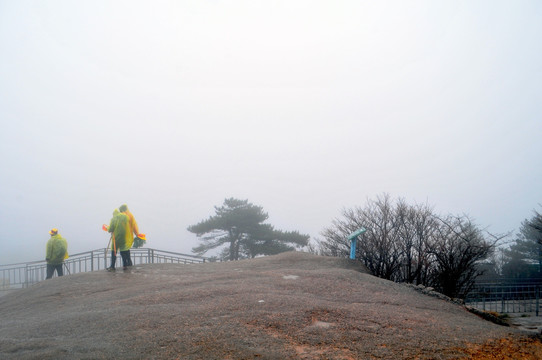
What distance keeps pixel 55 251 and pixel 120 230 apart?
3.10 meters

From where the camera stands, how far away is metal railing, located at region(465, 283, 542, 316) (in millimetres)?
14258

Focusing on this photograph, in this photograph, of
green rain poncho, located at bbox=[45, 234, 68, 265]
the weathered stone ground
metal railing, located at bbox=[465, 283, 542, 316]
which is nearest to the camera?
the weathered stone ground

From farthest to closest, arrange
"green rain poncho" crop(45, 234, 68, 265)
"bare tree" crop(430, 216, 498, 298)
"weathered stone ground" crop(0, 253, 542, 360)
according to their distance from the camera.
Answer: "green rain poncho" crop(45, 234, 68, 265) < "bare tree" crop(430, 216, 498, 298) < "weathered stone ground" crop(0, 253, 542, 360)

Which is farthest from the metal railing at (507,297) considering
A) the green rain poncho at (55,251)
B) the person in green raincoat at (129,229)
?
the green rain poncho at (55,251)

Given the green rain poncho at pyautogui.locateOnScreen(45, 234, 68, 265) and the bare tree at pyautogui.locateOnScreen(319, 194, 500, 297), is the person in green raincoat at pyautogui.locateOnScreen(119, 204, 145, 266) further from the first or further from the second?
the bare tree at pyautogui.locateOnScreen(319, 194, 500, 297)

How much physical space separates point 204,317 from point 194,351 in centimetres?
124

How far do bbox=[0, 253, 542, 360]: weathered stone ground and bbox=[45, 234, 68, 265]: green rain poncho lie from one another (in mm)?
4586

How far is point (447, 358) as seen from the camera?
4.51m

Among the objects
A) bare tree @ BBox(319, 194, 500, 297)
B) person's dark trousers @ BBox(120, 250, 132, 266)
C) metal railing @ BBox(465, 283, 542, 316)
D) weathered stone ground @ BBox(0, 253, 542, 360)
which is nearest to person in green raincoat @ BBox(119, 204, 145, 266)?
person's dark trousers @ BBox(120, 250, 132, 266)

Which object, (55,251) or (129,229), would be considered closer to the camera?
Result: (129,229)

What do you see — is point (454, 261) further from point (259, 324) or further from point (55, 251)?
point (55, 251)

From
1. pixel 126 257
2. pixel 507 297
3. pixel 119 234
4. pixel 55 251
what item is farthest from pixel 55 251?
pixel 507 297

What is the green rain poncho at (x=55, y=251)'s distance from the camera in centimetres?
1355

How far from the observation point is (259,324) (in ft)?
17.7
